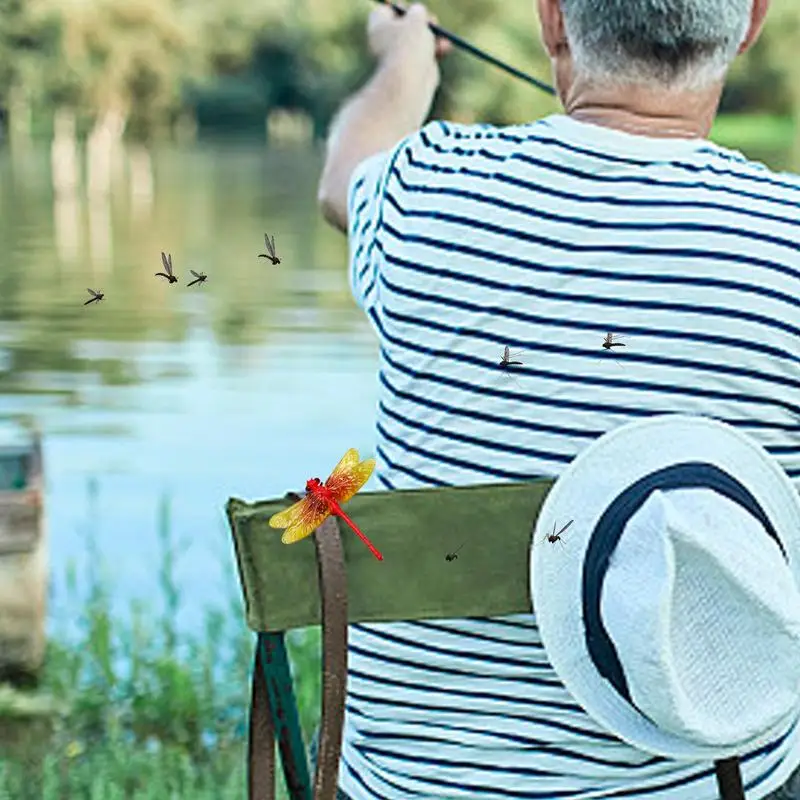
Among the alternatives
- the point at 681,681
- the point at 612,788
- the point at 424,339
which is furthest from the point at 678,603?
the point at 424,339

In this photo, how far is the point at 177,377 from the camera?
1276cm

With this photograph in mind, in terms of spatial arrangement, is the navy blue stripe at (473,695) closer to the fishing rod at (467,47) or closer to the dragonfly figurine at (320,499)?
the dragonfly figurine at (320,499)

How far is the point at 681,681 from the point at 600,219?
0.42 m

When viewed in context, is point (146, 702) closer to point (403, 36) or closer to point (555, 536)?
point (403, 36)

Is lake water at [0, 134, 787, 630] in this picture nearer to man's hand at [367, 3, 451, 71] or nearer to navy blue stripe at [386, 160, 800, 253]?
man's hand at [367, 3, 451, 71]

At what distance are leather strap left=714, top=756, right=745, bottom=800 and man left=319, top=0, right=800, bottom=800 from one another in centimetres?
5

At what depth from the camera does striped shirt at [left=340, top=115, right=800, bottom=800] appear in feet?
5.88

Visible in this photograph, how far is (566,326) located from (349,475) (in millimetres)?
245

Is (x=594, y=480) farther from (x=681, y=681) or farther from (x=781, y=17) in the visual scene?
(x=781, y=17)

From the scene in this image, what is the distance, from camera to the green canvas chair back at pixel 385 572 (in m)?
1.79

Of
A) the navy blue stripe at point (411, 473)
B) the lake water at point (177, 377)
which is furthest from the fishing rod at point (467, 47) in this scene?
the lake water at point (177, 377)

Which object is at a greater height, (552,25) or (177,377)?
(552,25)

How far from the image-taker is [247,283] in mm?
18203

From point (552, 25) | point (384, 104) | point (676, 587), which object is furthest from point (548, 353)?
point (384, 104)
